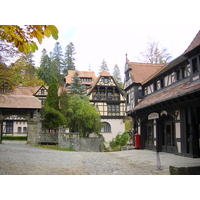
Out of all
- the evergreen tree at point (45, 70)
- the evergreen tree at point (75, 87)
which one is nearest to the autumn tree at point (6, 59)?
the evergreen tree at point (75, 87)

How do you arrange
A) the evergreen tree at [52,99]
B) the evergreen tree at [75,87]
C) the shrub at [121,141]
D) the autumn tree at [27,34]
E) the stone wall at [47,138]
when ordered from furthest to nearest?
the evergreen tree at [75,87] < the evergreen tree at [52,99] < the shrub at [121,141] < the stone wall at [47,138] < the autumn tree at [27,34]

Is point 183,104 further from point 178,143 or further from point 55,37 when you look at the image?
point 55,37

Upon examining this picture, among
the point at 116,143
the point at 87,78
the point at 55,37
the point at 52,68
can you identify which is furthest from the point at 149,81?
the point at 87,78

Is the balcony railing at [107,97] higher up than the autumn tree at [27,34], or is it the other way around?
the balcony railing at [107,97]

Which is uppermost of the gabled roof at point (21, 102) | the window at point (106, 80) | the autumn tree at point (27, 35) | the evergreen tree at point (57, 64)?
the evergreen tree at point (57, 64)

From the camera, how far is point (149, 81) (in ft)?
54.0

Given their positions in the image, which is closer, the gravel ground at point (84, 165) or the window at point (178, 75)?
the gravel ground at point (84, 165)

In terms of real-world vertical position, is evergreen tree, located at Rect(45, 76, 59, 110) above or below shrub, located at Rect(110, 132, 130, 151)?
above

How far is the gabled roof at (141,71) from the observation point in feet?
60.2

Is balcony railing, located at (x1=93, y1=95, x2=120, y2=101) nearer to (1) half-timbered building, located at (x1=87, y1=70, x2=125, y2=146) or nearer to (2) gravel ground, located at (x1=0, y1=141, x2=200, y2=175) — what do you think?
(1) half-timbered building, located at (x1=87, y1=70, x2=125, y2=146)

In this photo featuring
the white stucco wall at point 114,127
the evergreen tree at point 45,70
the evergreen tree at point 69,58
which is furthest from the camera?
the evergreen tree at point 45,70

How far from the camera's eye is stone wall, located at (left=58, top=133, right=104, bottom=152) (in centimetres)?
2005

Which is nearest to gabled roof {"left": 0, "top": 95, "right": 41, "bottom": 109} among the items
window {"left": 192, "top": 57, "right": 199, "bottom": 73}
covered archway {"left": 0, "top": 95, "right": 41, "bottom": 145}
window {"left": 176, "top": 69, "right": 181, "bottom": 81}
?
covered archway {"left": 0, "top": 95, "right": 41, "bottom": 145}

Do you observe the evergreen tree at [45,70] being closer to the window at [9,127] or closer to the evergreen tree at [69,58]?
the evergreen tree at [69,58]
